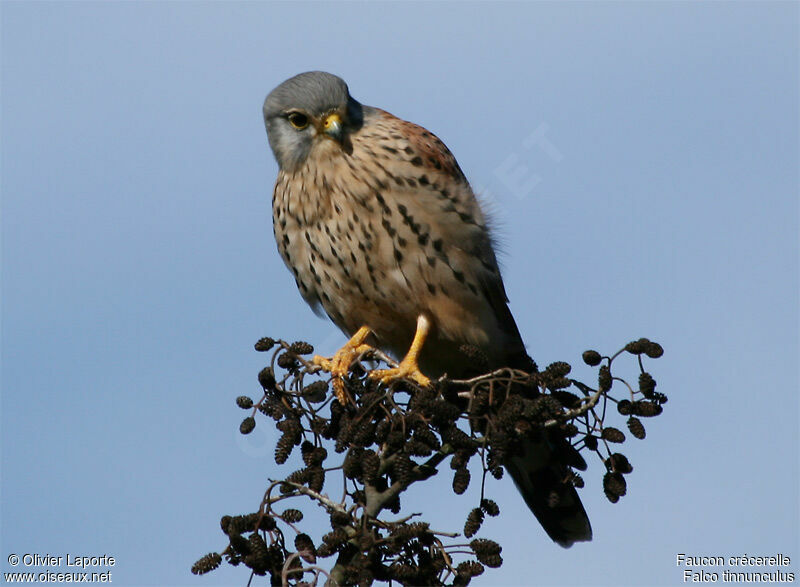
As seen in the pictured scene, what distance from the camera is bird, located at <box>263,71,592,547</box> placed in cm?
498

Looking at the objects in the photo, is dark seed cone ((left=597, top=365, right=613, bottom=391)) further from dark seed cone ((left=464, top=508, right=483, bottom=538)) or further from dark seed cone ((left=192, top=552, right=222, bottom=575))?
dark seed cone ((left=192, top=552, right=222, bottom=575))

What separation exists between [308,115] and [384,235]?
684 mm

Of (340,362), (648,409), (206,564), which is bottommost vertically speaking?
(206,564)

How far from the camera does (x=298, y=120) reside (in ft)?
16.8

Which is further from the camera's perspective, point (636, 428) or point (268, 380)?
point (268, 380)

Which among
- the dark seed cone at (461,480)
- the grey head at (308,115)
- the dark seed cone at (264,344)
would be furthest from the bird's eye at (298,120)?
the dark seed cone at (461,480)

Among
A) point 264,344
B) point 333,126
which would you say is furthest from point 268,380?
point 333,126

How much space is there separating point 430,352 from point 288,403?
1.81 meters

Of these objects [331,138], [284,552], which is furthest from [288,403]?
[331,138]

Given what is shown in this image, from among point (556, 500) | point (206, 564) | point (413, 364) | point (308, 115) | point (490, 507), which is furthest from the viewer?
point (308, 115)

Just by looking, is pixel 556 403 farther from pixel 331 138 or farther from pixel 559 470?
pixel 331 138

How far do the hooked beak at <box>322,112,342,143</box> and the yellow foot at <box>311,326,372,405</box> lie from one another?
939 mm

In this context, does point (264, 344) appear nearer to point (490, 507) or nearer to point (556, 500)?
point (490, 507)

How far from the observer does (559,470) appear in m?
4.93
